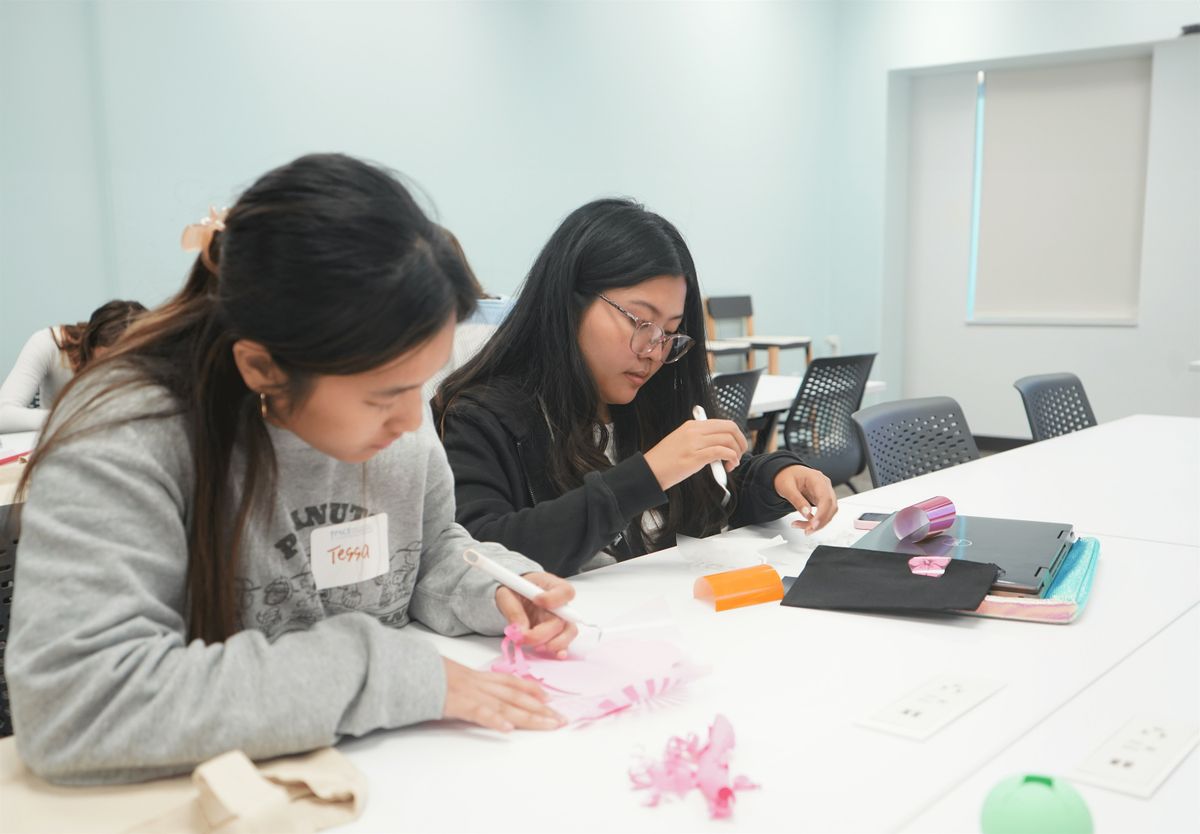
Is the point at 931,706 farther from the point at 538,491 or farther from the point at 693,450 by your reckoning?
the point at 538,491

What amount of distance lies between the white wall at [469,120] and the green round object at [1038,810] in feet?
11.4

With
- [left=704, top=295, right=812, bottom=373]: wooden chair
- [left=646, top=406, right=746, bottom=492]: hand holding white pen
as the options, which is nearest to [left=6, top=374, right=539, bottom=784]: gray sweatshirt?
[left=646, top=406, right=746, bottom=492]: hand holding white pen

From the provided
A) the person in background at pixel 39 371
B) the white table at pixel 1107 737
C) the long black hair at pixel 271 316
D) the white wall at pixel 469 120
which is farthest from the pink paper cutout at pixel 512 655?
the white wall at pixel 469 120

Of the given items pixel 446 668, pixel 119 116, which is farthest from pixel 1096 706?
pixel 119 116

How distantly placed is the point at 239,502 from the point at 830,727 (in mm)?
579

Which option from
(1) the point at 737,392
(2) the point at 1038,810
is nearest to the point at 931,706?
(2) the point at 1038,810

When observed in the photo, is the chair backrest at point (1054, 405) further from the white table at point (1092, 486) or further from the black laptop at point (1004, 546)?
the black laptop at point (1004, 546)

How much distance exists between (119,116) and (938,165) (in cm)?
489

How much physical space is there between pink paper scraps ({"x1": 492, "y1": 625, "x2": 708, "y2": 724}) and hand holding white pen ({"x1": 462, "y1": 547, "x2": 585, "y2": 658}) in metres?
0.02

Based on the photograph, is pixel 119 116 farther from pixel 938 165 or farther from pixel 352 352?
pixel 938 165

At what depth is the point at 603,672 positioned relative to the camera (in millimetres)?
1029

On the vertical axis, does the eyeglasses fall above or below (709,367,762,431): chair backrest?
above

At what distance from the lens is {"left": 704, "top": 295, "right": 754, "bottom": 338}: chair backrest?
5.91 meters

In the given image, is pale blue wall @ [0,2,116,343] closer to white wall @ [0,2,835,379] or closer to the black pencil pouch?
white wall @ [0,2,835,379]
